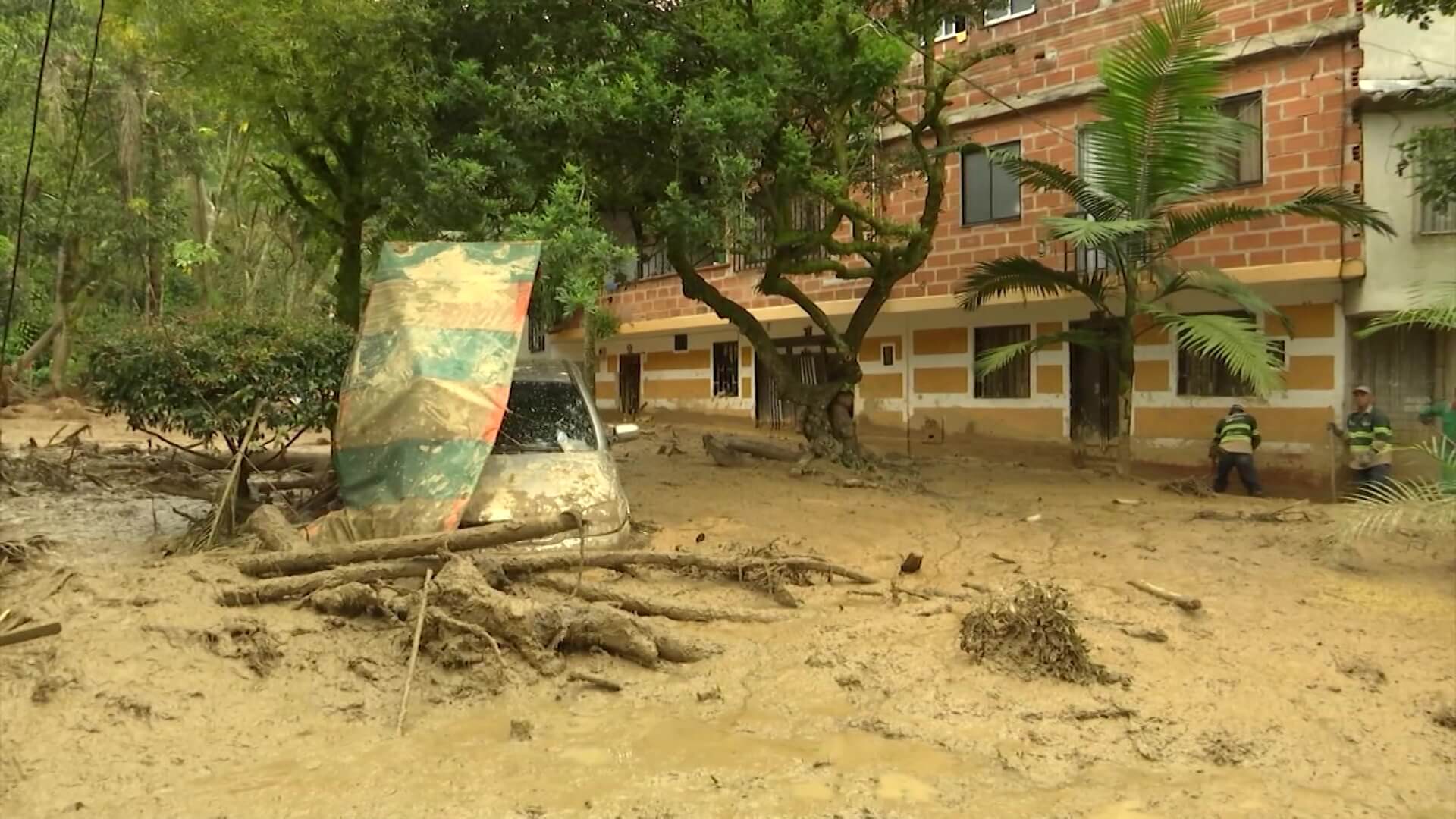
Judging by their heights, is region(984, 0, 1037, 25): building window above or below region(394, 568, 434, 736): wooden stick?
above

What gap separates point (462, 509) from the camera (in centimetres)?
661

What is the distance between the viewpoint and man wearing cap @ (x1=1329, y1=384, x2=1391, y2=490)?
34.8ft

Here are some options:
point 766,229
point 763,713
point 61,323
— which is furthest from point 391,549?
point 61,323

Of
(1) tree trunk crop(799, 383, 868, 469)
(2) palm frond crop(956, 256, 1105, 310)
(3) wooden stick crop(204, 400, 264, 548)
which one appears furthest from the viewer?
(1) tree trunk crop(799, 383, 868, 469)

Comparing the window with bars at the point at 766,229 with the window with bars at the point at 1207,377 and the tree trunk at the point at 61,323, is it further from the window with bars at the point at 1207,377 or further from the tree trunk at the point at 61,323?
the tree trunk at the point at 61,323

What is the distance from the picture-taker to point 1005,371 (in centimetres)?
1527

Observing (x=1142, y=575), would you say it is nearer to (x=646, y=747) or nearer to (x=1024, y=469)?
(x=646, y=747)

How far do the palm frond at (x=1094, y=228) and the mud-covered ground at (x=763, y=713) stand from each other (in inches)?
141

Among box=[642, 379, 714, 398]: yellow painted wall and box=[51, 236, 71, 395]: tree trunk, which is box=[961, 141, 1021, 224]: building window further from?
box=[51, 236, 71, 395]: tree trunk

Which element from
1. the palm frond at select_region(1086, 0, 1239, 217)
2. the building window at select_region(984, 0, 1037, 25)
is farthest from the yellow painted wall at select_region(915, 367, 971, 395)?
the palm frond at select_region(1086, 0, 1239, 217)

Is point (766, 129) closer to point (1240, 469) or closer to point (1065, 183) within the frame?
point (1065, 183)

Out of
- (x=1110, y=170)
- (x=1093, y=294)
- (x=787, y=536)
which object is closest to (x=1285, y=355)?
(x=1093, y=294)

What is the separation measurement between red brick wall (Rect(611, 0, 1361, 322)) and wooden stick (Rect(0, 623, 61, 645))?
12.0 m

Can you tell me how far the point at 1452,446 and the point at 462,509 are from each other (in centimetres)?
668
